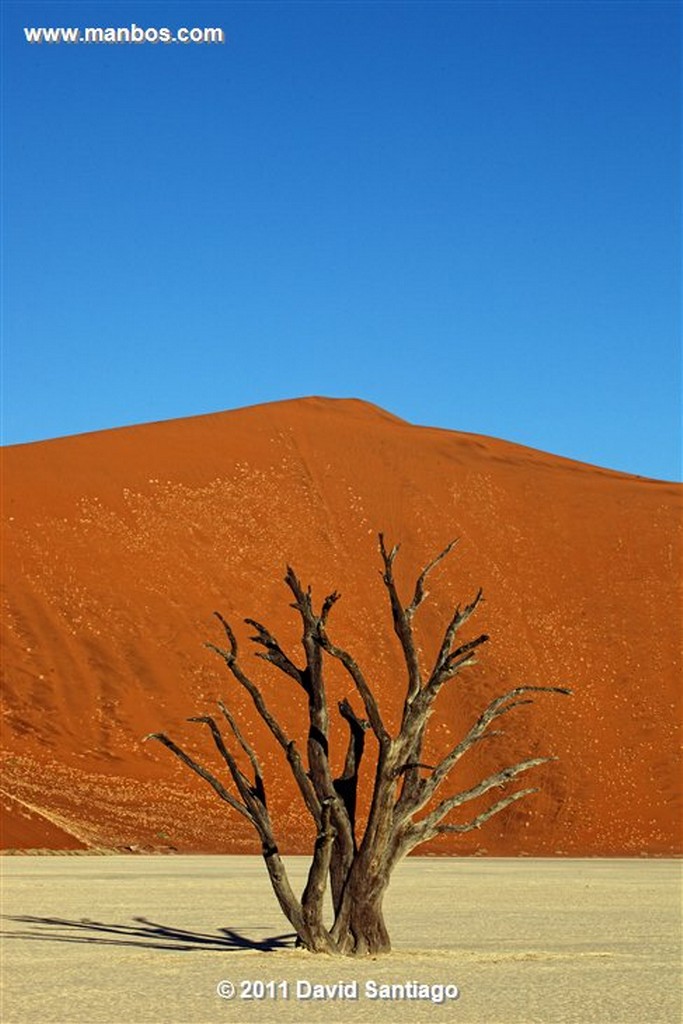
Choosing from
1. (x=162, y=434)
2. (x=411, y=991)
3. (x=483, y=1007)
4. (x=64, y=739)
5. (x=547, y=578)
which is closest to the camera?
(x=483, y=1007)

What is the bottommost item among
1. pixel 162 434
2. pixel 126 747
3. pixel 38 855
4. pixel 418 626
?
pixel 38 855

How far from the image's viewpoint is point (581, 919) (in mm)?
20375

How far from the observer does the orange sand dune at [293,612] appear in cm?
4434

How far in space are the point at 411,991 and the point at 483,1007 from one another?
97cm

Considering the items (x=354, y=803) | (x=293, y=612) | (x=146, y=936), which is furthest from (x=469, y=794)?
(x=293, y=612)

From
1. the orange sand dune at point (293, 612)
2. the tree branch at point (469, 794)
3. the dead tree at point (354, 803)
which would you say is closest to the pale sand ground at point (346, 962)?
the dead tree at point (354, 803)

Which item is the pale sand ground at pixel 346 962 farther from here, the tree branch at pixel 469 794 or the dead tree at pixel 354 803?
the tree branch at pixel 469 794

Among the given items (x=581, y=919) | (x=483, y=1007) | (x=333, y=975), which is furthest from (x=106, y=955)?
(x=581, y=919)

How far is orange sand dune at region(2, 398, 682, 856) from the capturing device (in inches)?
1746

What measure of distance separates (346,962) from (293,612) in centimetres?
4297

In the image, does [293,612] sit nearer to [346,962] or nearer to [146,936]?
[146,936]

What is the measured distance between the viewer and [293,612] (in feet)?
188

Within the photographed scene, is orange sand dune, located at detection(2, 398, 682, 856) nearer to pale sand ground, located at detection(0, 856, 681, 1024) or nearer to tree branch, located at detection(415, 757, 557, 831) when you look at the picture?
pale sand ground, located at detection(0, 856, 681, 1024)

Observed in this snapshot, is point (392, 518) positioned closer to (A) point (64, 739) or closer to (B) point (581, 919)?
(A) point (64, 739)
